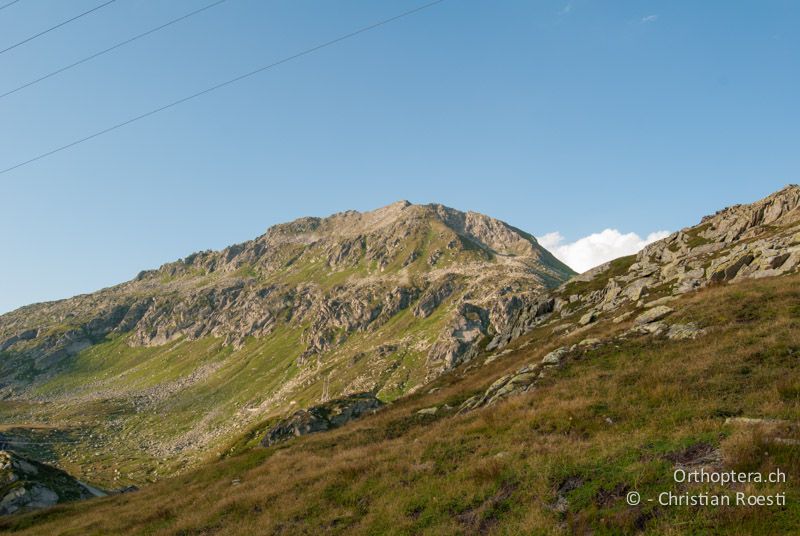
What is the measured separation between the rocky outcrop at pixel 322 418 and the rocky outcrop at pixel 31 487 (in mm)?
26634

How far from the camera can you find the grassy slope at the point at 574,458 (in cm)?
1220

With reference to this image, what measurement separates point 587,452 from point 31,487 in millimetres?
71139

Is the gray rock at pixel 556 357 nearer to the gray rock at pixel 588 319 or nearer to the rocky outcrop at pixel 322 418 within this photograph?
the gray rock at pixel 588 319

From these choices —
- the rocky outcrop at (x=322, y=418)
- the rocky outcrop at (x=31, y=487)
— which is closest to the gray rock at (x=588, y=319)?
the rocky outcrop at (x=322, y=418)

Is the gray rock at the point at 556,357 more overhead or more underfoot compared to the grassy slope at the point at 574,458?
more underfoot

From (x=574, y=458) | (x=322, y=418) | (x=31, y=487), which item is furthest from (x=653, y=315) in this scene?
(x=31, y=487)

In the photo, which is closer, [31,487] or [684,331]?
[684,331]

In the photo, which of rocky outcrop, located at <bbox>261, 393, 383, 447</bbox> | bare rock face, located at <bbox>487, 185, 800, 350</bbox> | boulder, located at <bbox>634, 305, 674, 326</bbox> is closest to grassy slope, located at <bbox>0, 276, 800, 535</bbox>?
boulder, located at <bbox>634, 305, 674, 326</bbox>

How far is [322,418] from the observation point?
6256 cm

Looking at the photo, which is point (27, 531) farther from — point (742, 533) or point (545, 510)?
point (742, 533)

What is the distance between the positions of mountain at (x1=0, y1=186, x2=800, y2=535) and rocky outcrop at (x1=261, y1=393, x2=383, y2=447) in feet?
69.0

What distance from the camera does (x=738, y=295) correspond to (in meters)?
32.6

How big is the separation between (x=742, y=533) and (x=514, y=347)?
4814cm

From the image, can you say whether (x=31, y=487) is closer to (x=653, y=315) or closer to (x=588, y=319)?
(x=588, y=319)
